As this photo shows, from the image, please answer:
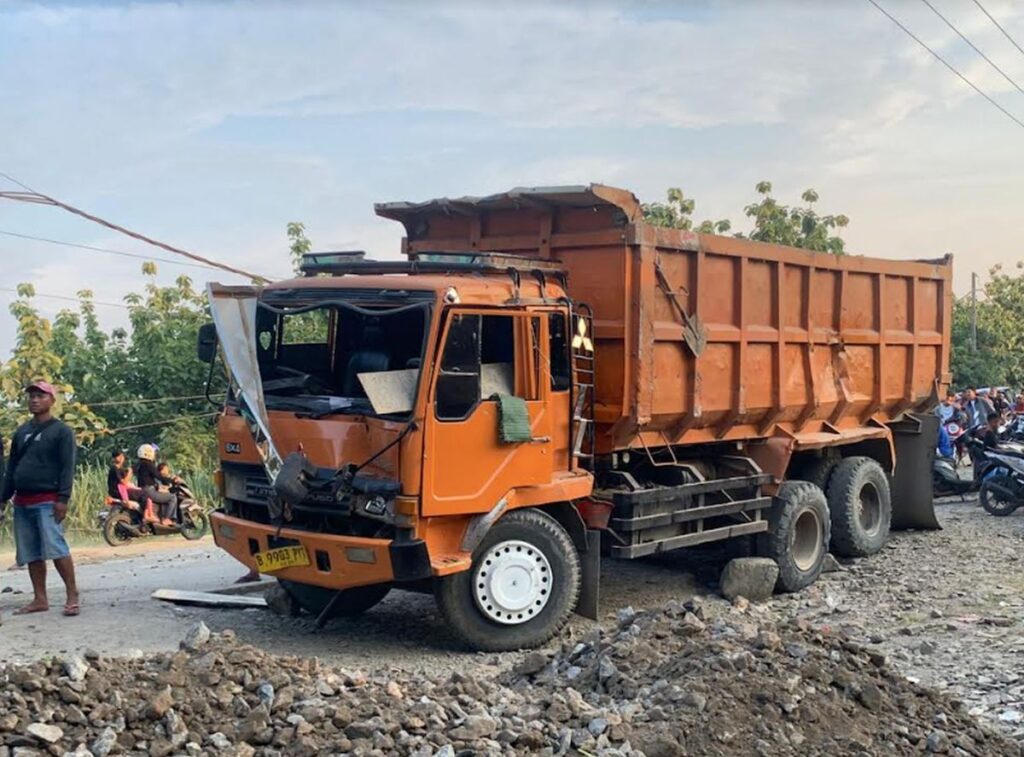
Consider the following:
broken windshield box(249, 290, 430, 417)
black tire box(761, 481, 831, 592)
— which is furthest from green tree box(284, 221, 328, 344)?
black tire box(761, 481, 831, 592)

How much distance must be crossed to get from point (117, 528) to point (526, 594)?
298 inches

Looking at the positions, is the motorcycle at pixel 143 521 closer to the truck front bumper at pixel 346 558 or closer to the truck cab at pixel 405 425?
the truck cab at pixel 405 425

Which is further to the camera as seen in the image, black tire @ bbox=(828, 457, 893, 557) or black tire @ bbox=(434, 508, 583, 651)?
black tire @ bbox=(828, 457, 893, 557)

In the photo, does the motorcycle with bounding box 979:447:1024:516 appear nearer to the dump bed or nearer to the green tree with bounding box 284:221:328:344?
the dump bed

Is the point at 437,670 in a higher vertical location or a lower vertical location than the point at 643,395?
lower

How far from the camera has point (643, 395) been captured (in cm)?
747

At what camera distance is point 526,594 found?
6.81 metres

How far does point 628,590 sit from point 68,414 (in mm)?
8979

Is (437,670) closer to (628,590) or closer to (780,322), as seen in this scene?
(628,590)

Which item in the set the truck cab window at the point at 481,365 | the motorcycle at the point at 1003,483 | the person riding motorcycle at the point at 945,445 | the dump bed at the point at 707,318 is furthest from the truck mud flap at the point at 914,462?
the truck cab window at the point at 481,365

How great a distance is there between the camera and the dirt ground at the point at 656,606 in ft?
21.5

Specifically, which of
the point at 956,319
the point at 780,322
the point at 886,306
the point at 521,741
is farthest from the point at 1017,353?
the point at 521,741

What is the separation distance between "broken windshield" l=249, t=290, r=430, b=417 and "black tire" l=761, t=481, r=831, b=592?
3798 millimetres

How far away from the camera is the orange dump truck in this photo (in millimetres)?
6367
